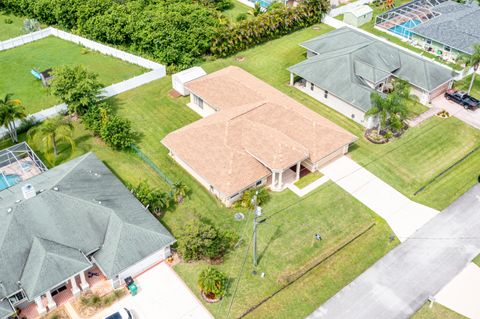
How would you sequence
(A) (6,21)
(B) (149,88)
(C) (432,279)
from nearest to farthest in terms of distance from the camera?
(C) (432,279) < (B) (149,88) < (A) (6,21)

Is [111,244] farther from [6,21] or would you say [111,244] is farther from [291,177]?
[6,21]

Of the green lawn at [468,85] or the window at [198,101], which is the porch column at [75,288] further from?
the green lawn at [468,85]

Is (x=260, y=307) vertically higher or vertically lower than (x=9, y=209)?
lower

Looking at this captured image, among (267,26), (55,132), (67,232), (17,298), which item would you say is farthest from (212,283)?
(267,26)

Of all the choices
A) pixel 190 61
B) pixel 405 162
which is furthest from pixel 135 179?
pixel 405 162

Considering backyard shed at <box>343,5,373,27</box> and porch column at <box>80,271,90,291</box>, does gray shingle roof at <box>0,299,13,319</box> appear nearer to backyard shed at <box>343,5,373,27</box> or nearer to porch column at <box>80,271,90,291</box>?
porch column at <box>80,271,90,291</box>

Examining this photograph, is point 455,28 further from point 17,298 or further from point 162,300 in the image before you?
point 17,298

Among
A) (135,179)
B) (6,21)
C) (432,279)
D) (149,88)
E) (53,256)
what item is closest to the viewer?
(53,256)
